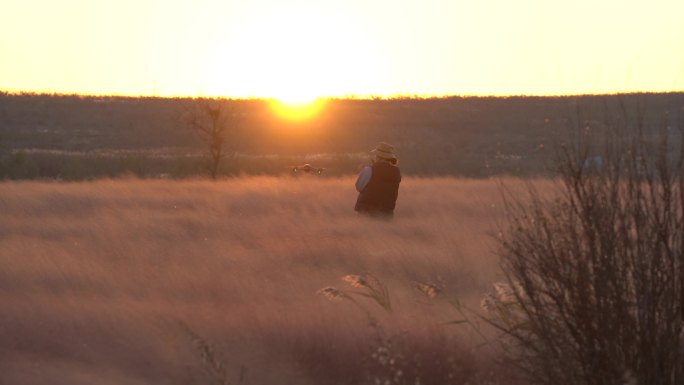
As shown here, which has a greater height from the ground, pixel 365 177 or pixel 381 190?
pixel 365 177

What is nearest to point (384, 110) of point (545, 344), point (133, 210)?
point (133, 210)

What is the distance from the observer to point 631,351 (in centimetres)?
628

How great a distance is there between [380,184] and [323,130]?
4657cm

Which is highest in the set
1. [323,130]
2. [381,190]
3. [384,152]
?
[384,152]

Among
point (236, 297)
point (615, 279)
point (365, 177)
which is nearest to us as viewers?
point (615, 279)

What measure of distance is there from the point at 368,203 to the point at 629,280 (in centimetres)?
1015

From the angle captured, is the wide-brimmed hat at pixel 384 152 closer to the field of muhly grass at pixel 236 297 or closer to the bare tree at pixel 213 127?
the field of muhly grass at pixel 236 297

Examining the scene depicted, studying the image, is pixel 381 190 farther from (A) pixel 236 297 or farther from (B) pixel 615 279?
(B) pixel 615 279

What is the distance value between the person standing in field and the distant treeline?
69.0ft

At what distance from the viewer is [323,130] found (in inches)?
2458

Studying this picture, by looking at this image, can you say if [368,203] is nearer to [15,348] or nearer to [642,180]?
[15,348]

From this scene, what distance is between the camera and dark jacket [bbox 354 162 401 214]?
52.1 ft

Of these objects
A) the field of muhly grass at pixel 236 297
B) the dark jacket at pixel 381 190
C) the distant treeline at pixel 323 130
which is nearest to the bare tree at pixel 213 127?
the distant treeline at pixel 323 130

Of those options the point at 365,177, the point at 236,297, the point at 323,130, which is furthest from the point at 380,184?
the point at 323,130
